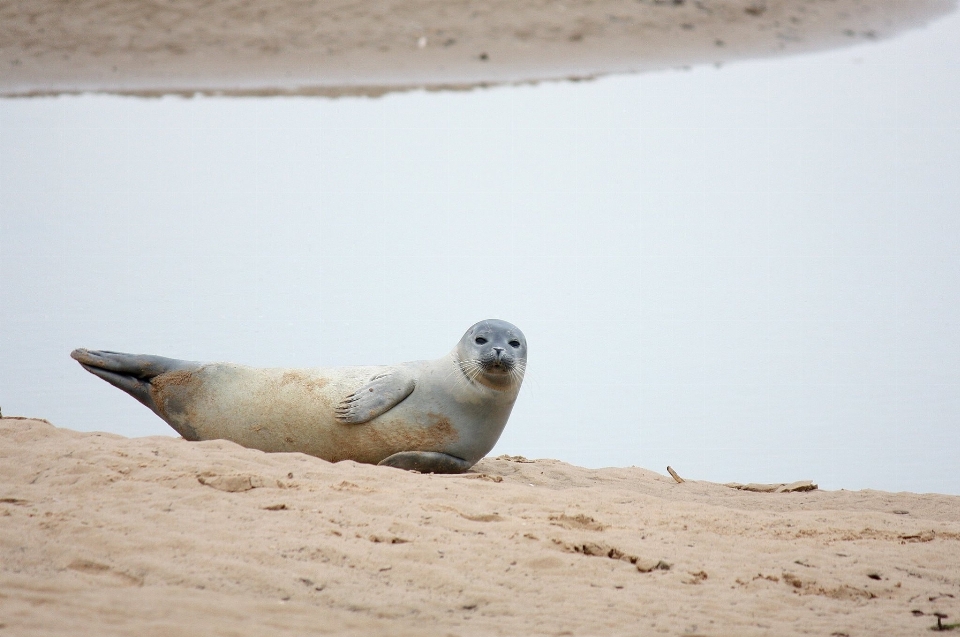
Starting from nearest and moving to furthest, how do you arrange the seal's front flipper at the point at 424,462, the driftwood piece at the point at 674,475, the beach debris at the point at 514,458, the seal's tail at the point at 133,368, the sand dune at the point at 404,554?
the sand dune at the point at 404,554
the seal's front flipper at the point at 424,462
the seal's tail at the point at 133,368
the driftwood piece at the point at 674,475
the beach debris at the point at 514,458

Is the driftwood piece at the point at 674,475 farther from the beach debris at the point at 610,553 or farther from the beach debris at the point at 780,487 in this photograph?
the beach debris at the point at 610,553

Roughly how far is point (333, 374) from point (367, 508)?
4.66 ft

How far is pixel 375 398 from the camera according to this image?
4.98 metres

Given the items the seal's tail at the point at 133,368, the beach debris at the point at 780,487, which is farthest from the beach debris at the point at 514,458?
the seal's tail at the point at 133,368

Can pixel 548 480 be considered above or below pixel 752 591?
above

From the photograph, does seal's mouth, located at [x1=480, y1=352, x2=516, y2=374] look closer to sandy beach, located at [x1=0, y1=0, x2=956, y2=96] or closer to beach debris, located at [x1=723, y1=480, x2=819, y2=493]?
beach debris, located at [x1=723, y1=480, x2=819, y2=493]

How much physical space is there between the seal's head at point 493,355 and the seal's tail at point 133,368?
4.15 feet

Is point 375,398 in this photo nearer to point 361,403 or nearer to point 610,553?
point 361,403

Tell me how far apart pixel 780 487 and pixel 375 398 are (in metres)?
1.95

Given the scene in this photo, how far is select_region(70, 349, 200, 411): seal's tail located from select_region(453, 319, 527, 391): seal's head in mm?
1265

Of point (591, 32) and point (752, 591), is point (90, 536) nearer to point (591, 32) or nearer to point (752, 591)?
point (752, 591)

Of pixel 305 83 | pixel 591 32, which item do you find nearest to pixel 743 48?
pixel 591 32

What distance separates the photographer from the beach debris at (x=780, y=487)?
5316 millimetres

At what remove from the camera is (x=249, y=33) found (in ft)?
38.9
